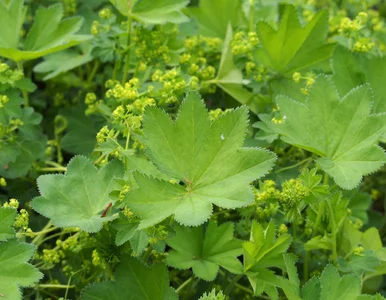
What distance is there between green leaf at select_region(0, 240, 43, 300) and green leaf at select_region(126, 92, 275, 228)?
0.24 metres

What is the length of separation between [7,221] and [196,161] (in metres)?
0.38

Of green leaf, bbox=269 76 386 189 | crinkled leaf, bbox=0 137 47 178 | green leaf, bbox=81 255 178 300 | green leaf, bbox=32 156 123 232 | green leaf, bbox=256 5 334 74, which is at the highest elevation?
green leaf, bbox=256 5 334 74

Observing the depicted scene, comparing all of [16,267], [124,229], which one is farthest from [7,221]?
[124,229]

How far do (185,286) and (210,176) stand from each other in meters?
0.39

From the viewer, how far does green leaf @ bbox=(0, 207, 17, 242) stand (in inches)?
46.6

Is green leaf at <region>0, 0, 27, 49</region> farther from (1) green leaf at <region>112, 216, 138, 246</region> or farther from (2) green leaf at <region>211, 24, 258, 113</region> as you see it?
(1) green leaf at <region>112, 216, 138, 246</region>

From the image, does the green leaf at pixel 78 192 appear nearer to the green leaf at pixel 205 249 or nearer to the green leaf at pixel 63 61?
the green leaf at pixel 205 249

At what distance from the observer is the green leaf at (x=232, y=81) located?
167 centimetres

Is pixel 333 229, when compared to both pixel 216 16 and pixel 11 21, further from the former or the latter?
pixel 11 21

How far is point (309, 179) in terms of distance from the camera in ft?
4.11

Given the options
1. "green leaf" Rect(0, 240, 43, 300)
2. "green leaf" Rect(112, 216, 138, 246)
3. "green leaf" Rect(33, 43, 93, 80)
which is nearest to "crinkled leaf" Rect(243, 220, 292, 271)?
"green leaf" Rect(112, 216, 138, 246)

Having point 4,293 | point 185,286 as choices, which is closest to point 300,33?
point 185,286

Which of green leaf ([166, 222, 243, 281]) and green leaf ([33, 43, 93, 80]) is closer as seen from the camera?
green leaf ([166, 222, 243, 281])

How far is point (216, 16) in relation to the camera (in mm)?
1876
